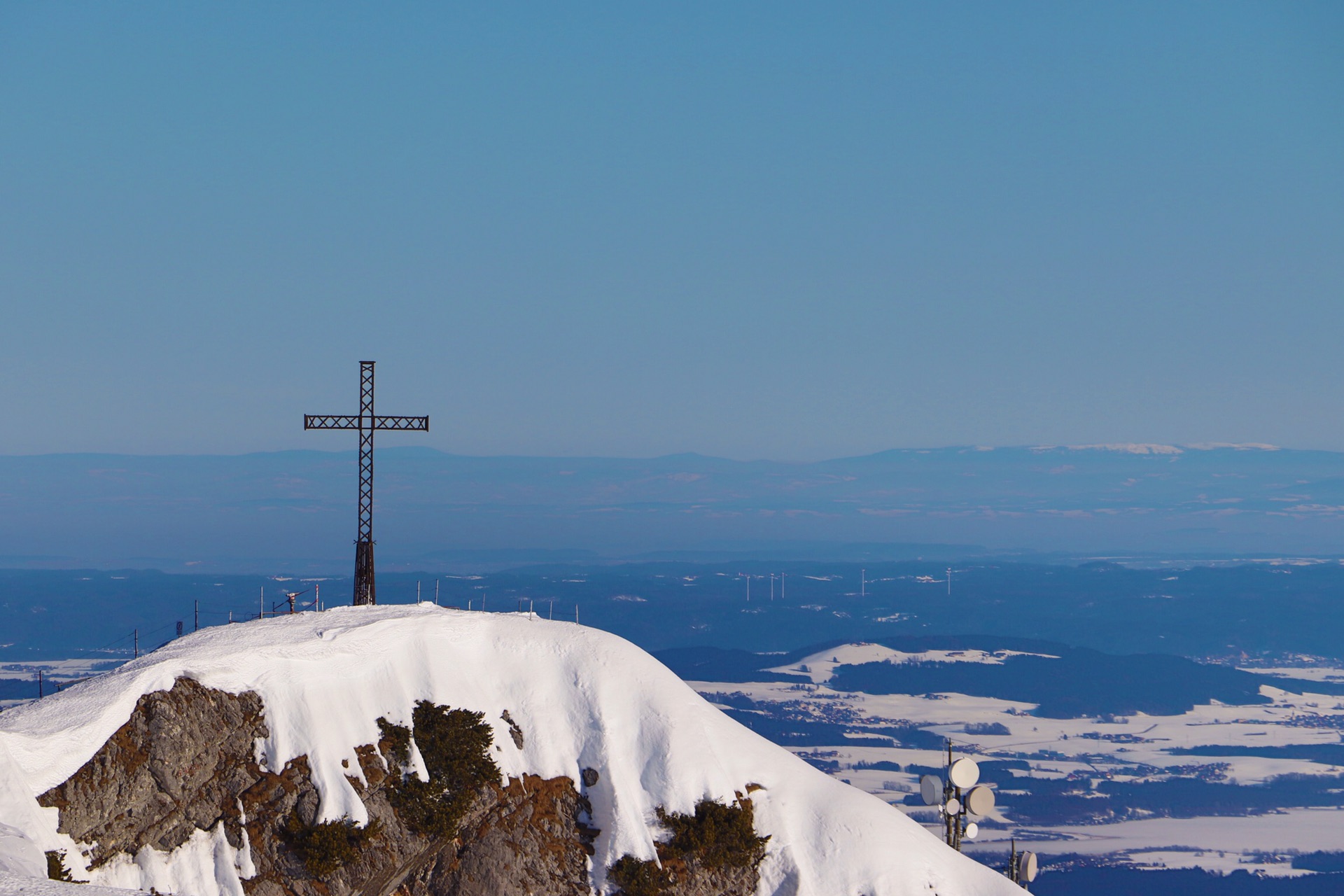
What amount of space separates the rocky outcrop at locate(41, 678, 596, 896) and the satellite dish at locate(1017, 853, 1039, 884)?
65.6 ft

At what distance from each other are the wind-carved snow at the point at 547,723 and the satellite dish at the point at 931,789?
4.54 ft

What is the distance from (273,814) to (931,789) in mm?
27908

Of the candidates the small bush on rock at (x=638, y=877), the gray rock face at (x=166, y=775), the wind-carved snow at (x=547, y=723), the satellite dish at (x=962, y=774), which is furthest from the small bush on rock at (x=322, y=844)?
the satellite dish at (x=962, y=774)

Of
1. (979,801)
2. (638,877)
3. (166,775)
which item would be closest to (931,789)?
(979,801)

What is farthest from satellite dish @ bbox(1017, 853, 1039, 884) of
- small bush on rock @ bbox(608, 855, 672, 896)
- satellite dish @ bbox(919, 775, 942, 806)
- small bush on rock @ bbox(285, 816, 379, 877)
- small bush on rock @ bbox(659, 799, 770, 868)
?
small bush on rock @ bbox(285, 816, 379, 877)

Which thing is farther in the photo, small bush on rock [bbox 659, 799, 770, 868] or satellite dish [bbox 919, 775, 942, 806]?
satellite dish [bbox 919, 775, 942, 806]

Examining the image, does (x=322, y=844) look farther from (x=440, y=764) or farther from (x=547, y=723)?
(x=547, y=723)

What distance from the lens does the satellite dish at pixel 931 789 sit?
59.8 m

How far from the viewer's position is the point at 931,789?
60500 mm

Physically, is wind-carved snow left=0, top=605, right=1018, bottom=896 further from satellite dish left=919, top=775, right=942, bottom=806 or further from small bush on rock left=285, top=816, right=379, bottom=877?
satellite dish left=919, top=775, right=942, bottom=806

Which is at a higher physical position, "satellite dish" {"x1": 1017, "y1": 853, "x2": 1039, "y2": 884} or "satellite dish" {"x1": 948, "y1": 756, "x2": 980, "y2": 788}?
"satellite dish" {"x1": 948, "y1": 756, "x2": 980, "y2": 788}

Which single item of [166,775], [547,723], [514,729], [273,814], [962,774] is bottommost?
[273,814]

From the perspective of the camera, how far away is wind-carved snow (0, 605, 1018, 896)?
52.7 meters

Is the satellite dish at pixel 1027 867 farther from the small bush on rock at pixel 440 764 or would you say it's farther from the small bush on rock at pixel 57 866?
the small bush on rock at pixel 57 866
